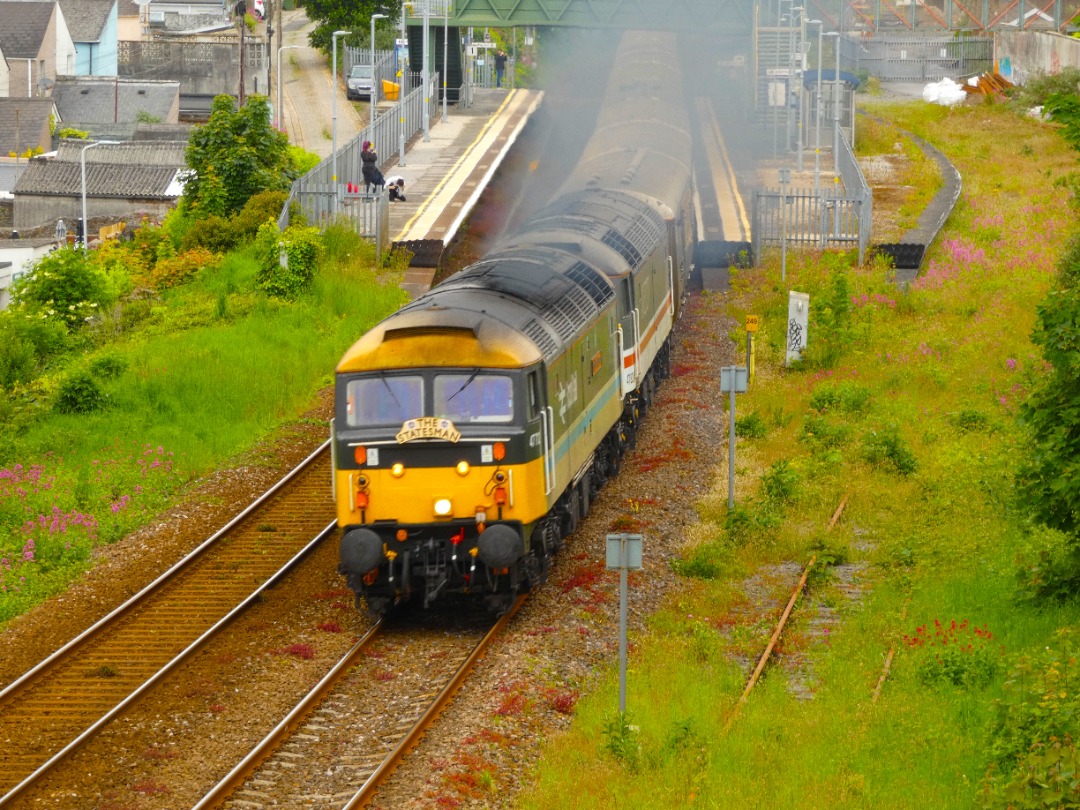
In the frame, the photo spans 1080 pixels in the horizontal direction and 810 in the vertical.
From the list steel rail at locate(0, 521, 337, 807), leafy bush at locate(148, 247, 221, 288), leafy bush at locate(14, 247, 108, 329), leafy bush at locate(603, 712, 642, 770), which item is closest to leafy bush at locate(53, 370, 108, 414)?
steel rail at locate(0, 521, 337, 807)

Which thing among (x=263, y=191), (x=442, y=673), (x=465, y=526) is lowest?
(x=442, y=673)

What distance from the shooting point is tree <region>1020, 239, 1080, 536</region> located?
15.5 meters

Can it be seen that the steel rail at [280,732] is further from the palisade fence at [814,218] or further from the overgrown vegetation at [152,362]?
the palisade fence at [814,218]

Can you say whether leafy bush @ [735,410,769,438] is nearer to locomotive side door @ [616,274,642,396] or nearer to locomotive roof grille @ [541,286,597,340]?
locomotive side door @ [616,274,642,396]

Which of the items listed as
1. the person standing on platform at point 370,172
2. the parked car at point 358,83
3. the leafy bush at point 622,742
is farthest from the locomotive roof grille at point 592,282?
the parked car at point 358,83

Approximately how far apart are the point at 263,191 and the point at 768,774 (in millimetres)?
30851

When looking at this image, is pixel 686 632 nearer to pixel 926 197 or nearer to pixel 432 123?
pixel 926 197

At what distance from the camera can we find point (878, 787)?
12.7 m

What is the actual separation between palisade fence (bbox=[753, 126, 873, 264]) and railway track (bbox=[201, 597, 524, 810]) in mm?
22266

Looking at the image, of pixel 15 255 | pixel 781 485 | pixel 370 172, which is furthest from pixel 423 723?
pixel 15 255

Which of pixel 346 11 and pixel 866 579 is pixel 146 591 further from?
pixel 346 11

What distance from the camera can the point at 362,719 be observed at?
48.4ft

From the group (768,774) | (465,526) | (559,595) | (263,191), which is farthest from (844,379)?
(263,191)

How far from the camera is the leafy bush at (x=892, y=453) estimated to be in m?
22.8
